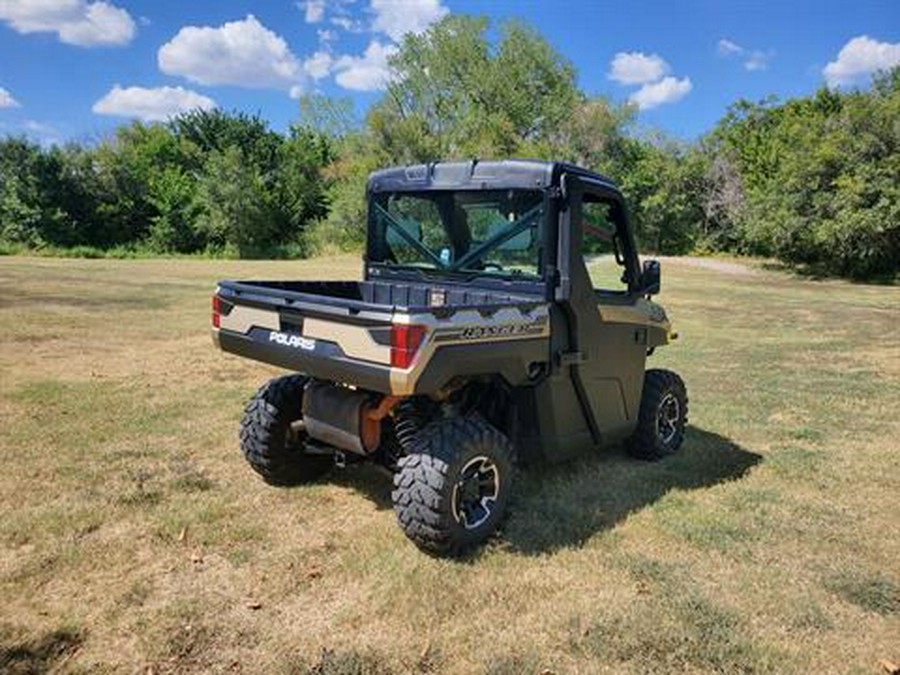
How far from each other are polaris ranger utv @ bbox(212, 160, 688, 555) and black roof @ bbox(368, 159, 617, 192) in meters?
0.01

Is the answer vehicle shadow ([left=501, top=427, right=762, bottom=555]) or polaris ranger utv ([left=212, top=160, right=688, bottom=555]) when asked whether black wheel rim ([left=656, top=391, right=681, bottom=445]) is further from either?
vehicle shadow ([left=501, top=427, right=762, bottom=555])

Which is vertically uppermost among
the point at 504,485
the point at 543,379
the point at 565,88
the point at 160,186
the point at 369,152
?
the point at 565,88

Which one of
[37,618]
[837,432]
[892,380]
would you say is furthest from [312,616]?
[892,380]

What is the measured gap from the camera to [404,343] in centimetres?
360

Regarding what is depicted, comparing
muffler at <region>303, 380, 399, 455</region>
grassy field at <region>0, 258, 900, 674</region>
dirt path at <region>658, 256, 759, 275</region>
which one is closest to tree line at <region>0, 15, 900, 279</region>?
dirt path at <region>658, 256, 759, 275</region>

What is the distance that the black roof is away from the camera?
173 inches

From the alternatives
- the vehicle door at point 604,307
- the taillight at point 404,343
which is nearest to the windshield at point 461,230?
the vehicle door at point 604,307

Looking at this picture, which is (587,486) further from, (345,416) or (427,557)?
(345,416)

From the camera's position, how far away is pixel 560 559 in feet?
13.3

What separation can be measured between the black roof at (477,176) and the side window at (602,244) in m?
0.17

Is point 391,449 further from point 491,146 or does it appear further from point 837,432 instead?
point 491,146

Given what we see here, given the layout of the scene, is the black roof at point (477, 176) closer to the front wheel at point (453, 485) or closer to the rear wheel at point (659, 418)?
the front wheel at point (453, 485)

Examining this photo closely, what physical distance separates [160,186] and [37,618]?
43159 millimetres

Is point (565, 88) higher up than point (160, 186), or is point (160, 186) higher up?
point (565, 88)
